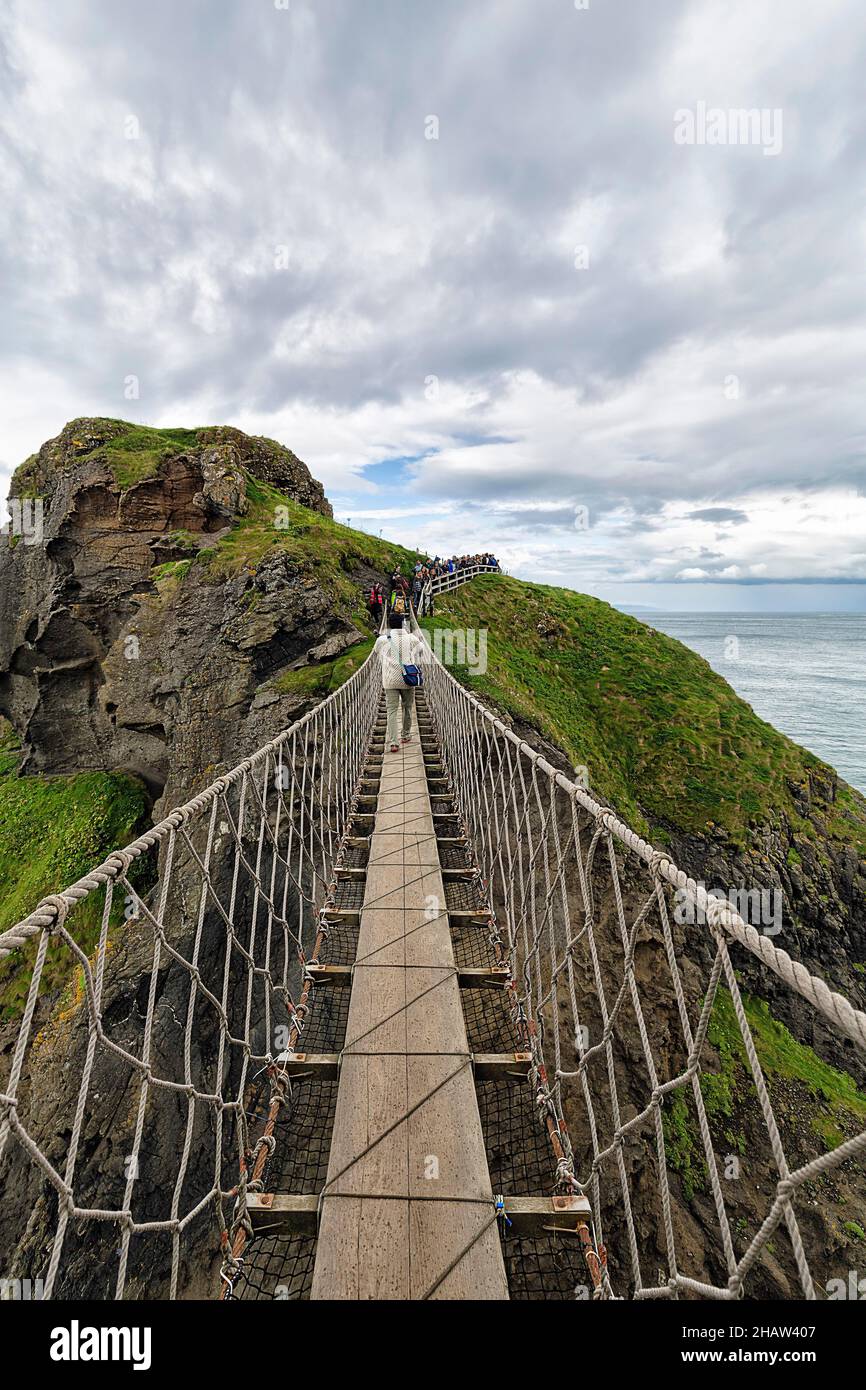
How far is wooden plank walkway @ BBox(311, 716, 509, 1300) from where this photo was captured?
1708 mm

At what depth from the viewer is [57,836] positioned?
14984mm

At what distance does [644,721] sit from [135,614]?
1580 centimetres

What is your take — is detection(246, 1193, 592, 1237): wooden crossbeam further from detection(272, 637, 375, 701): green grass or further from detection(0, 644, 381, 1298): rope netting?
detection(272, 637, 375, 701): green grass

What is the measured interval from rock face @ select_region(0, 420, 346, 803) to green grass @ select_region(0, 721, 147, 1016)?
825mm

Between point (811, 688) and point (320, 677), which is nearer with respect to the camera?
point (320, 677)

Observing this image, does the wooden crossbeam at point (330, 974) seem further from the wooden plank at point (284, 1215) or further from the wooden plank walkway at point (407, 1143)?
the wooden plank at point (284, 1215)

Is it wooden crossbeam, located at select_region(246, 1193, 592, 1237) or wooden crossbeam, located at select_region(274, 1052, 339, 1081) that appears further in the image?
wooden crossbeam, located at select_region(274, 1052, 339, 1081)

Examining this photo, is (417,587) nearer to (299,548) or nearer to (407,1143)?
(299,548)

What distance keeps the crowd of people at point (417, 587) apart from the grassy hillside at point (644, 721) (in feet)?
2.88

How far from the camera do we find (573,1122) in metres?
6.37

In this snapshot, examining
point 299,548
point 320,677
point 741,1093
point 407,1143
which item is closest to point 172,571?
point 299,548

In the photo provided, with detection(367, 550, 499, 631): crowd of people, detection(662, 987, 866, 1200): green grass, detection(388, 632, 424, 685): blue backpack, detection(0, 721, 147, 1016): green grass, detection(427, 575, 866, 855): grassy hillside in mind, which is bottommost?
detection(662, 987, 866, 1200): green grass

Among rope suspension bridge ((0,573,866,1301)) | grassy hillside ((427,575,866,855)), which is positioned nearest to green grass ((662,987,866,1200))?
rope suspension bridge ((0,573,866,1301))
